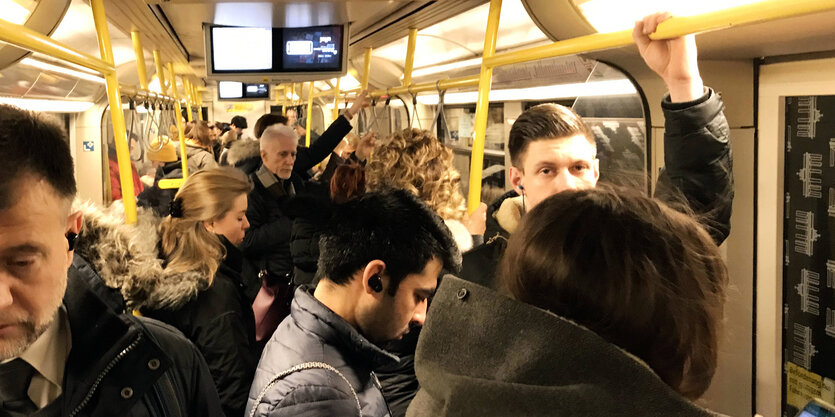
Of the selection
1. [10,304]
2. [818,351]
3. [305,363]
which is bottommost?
[818,351]

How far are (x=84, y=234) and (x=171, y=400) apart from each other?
24.6 inches

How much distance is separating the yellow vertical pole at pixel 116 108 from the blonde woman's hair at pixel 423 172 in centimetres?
107

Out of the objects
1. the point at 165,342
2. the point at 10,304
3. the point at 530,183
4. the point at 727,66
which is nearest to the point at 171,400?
the point at 165,342

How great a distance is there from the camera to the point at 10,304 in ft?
3.97

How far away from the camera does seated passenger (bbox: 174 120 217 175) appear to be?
283 inches

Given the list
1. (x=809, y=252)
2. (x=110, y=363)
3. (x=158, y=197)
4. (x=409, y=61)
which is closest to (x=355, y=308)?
(x=110, y=363)

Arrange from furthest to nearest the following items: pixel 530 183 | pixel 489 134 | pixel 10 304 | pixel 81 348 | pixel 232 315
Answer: pixel 489 134 < pixel 232 315 < pixel 530 183 < pixel 81 348 < pixel 10 304

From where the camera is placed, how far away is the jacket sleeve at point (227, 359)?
2457 mm

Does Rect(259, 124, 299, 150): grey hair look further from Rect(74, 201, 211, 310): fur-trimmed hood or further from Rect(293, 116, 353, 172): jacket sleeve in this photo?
Rect(74, 201, 211, 310): fur-trimmed hood

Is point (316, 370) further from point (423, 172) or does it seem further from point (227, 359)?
point (423, 172)

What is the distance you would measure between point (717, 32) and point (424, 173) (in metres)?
1.39

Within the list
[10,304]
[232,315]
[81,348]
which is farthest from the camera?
[232,315]

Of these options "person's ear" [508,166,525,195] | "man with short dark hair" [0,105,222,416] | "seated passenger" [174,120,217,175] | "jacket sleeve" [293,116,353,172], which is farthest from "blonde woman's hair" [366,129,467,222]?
"seated passenger" [174,120,217,175]

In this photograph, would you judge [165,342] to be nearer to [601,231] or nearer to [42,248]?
[42,248]
